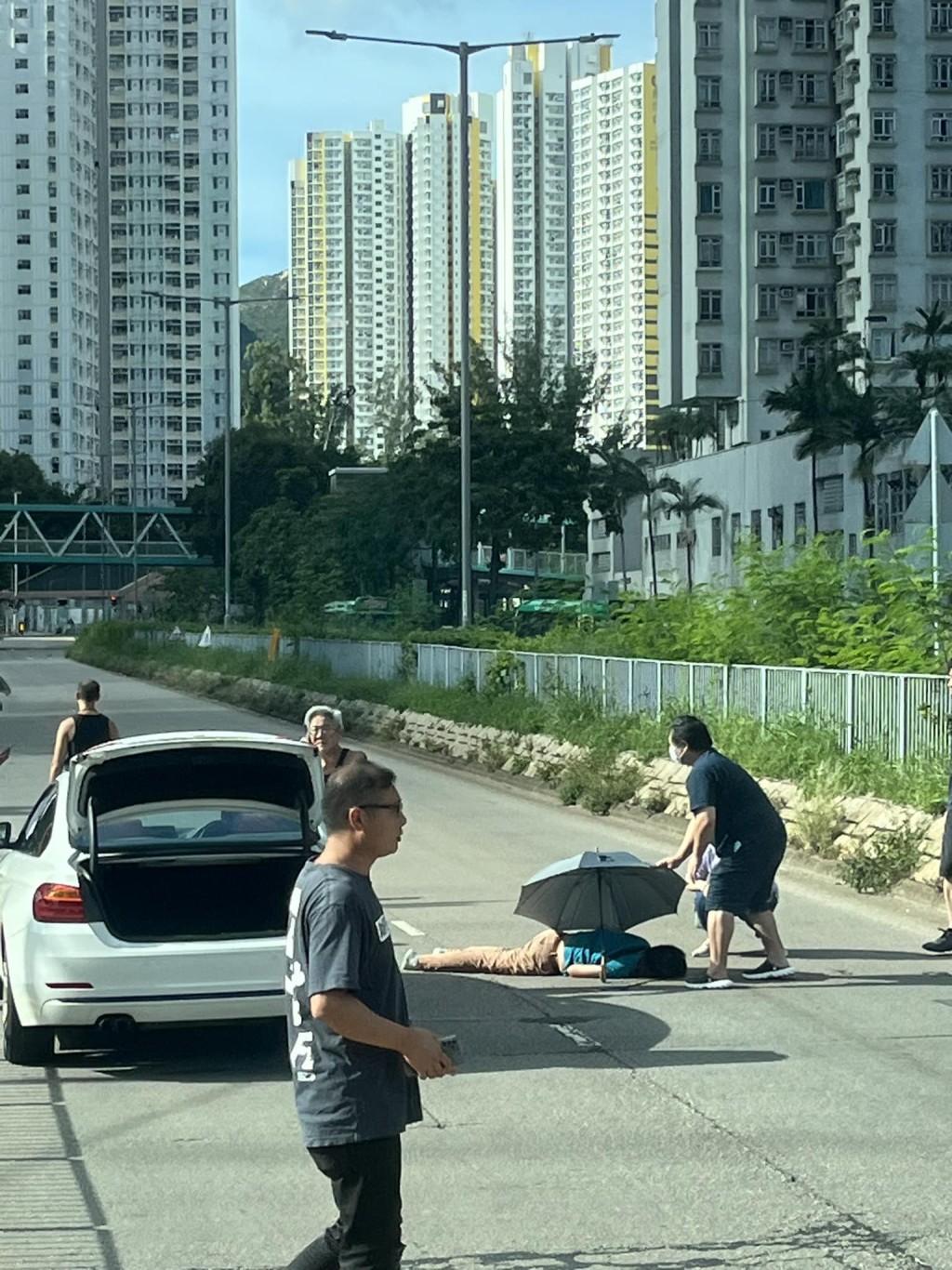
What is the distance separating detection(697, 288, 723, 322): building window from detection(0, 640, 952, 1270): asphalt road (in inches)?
3301

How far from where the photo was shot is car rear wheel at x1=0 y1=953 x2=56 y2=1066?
32.0 ft

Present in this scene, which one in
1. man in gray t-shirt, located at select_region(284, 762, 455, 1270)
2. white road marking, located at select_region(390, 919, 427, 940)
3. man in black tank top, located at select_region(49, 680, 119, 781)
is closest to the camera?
man in gray t-shirt, located at select_region(284, 762, 455, 1270)

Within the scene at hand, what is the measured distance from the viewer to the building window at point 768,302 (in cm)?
9656

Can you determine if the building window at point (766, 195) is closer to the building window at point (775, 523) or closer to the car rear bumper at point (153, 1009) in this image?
the building window at point (775, 523)

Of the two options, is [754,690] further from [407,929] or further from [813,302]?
[813,302]

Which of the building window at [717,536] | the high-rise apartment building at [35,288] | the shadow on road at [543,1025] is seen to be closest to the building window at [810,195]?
the building window at [717,536]

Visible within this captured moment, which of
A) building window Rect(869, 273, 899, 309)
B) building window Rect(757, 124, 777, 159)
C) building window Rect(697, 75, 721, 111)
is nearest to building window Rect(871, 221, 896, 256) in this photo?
building window Rect(869, 273, 899, 309)

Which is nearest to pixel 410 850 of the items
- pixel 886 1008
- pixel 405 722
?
pixel 886 1008

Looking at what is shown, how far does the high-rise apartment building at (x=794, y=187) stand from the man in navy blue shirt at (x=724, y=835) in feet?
275

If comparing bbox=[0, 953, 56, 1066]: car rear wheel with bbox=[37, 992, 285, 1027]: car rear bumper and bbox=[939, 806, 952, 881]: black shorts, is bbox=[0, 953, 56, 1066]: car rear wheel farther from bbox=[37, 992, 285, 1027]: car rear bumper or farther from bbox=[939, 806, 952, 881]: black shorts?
bbox=[939, 806, 952, 881]: black shorts

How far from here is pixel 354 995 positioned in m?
4.78

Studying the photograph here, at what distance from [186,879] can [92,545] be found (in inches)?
5365

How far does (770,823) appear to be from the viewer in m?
12.0

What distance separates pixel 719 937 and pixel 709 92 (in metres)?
89.4
